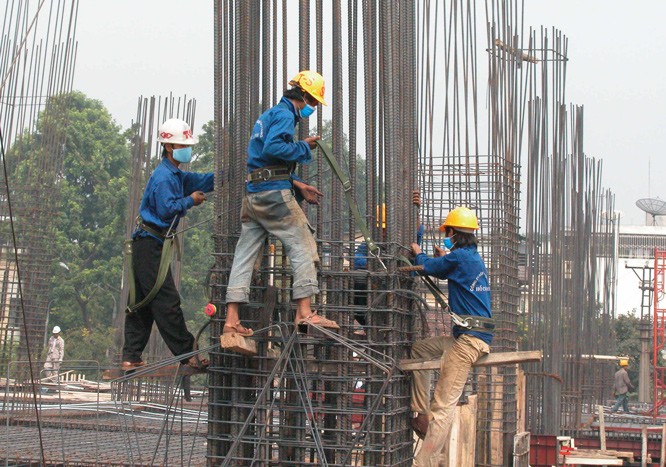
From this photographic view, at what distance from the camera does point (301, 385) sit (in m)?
7.54

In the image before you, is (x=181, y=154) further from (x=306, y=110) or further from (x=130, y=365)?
(x=130, y=365)

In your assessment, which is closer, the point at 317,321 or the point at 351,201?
the point at 317,321

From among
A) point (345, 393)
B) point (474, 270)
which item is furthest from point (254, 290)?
point (474, 270)

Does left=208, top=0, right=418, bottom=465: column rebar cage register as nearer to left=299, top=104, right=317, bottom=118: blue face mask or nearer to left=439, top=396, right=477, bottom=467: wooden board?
left=299, top=104, right=317, bottom=118: blue face mask

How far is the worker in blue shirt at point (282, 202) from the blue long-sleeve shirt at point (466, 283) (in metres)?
1.23

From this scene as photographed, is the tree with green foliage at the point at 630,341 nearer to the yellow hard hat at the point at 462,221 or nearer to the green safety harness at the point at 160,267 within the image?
the yellow hard hat at the point at 462,221

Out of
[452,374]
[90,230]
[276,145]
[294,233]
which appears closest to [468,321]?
[452,374]

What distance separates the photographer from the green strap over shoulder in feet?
24.6

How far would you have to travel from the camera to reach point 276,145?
7164 millimetres

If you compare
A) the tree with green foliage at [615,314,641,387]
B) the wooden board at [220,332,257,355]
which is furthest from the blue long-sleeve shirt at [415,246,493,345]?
the tree with green foliage at [615,314,641,387]

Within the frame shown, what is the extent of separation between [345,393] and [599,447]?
14148 millimetres

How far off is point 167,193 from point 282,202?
1265mm

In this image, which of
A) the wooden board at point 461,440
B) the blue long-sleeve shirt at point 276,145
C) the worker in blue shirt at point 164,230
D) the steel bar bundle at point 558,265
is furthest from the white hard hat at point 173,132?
the steel bar bundle at point 558,265

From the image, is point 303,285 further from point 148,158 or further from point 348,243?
point 148,158
